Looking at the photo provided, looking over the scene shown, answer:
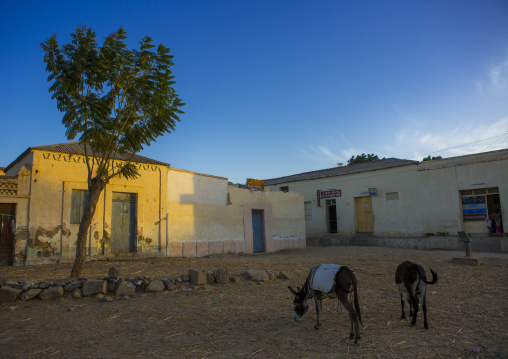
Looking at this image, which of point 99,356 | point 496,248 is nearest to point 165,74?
point 99,356

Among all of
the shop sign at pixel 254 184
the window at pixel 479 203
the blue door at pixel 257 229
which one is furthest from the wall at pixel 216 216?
the window at pixel 479 203

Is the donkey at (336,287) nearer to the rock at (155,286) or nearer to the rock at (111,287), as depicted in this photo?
the rock at (155,286)

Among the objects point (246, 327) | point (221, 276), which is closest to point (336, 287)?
point (246, 327)

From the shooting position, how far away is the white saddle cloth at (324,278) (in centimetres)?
492

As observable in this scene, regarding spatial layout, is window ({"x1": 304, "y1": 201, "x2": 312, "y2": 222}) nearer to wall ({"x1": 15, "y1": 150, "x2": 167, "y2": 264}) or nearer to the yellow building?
the yellow building

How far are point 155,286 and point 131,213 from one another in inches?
309

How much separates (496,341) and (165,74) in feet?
30.6

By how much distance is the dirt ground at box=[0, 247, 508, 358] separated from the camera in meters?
4.37

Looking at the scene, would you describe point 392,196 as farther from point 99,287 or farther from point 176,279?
point 99,287

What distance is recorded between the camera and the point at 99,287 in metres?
7.62

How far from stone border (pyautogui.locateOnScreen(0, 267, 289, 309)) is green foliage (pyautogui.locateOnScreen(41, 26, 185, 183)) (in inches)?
118

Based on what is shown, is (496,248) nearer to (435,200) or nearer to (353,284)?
(435,200)

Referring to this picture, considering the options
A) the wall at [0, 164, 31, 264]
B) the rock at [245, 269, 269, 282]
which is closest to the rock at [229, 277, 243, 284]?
the rock at [245, 269, 269, 282]

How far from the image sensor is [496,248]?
712 inches
